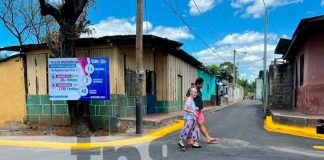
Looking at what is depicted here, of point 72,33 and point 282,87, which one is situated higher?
point 72,33

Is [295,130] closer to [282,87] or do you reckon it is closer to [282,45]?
[282,45]

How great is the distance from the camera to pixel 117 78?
13.4 m

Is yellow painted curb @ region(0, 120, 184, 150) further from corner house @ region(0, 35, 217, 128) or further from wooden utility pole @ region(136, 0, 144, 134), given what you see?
corner house @ region(0, 35, 217, 128)

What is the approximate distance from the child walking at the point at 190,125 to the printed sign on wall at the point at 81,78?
3233 mm

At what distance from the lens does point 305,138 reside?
1059 cm

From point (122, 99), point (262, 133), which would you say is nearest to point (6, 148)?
point (122, 99)

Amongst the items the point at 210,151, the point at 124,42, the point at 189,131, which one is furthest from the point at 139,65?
the point at 210,151

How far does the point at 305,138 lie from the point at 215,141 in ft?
Answer: 9.53

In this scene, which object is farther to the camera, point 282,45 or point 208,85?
point 208,85

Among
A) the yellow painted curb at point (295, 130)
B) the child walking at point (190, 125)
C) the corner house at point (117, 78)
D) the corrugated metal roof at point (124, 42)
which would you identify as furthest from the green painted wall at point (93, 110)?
the yellow painted curb at point (295, 130)

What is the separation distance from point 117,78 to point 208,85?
62.0 ft

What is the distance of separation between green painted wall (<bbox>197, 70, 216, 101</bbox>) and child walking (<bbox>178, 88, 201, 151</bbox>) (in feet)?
56.2

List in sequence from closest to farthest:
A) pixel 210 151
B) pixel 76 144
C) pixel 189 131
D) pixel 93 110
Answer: pixel 210 151 → pixel 189 131 → pixel 76 144 → pixel 93 110

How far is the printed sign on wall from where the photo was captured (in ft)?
36.6
